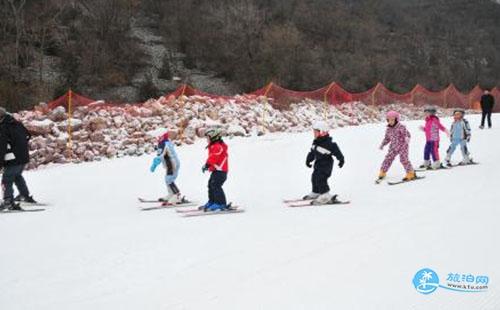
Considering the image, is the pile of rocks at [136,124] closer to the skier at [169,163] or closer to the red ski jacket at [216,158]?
the skier at [169,163]

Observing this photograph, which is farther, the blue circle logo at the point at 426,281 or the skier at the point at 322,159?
the skier at the point at 322,159

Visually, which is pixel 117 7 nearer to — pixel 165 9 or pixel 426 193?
pixel 165 9

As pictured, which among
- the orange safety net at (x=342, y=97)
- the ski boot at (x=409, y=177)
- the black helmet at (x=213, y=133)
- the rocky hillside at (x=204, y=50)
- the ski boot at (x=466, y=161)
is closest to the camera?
the black helmet at (x=213, y=133)

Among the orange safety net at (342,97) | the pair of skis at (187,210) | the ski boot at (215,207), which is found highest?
the orange safety net at (342,97)

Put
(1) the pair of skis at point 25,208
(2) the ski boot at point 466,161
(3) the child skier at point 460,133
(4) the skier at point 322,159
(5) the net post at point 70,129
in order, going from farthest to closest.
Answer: (5) the net post at point 70,129 < (2) the ski boot at point 466,161 < (3) the child skier at point 460,133 < (4) the skier at point 322,159 < (1) the pair of skis at point 25,208

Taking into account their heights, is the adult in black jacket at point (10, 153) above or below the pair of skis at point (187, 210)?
above

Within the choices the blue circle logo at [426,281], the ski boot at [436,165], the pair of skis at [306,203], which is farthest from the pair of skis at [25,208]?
the ski boot at [436,165]

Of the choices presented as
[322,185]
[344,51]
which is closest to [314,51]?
[344,51]

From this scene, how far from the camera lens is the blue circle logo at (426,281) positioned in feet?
15.7

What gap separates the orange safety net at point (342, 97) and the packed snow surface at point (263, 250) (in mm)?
11542

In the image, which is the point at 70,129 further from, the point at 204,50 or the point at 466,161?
the point at 204,50

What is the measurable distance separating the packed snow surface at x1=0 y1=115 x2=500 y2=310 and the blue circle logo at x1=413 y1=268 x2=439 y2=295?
0.23 feet

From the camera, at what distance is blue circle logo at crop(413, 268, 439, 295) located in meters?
4.78

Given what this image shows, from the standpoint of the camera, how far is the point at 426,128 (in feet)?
44.9
